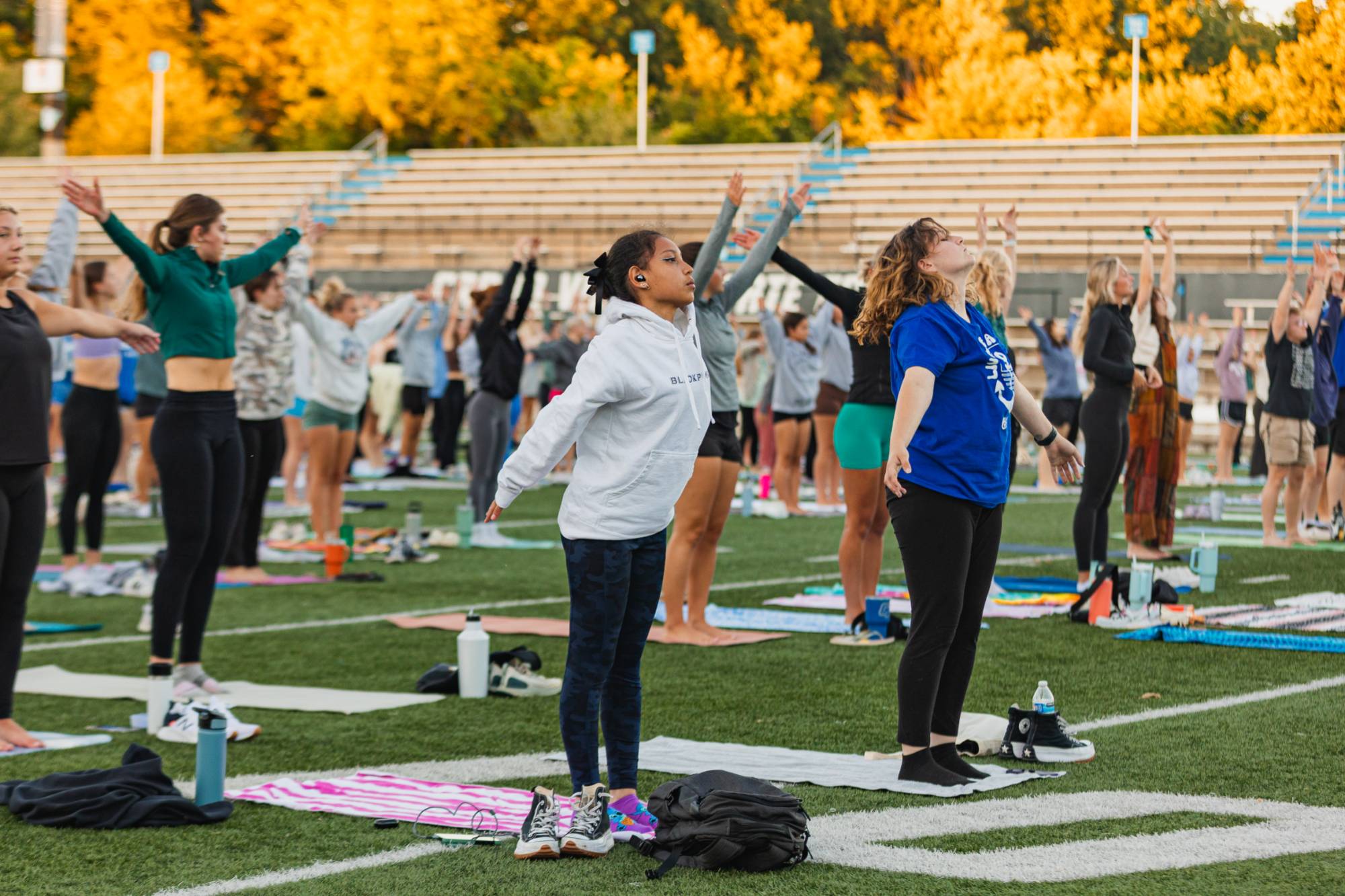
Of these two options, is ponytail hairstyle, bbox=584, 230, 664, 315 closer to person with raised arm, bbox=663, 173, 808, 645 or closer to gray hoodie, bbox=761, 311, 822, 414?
person with raised arm, bbox=663, 173, 808, 645

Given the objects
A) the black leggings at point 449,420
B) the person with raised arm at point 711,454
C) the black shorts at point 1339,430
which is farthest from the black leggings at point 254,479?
the black leggings at point 449,420

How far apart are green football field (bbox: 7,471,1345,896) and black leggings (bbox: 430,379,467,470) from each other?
1167cm

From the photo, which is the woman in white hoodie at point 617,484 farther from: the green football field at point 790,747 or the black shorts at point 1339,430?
the black shorts at point 1339,430

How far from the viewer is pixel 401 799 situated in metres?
5.57

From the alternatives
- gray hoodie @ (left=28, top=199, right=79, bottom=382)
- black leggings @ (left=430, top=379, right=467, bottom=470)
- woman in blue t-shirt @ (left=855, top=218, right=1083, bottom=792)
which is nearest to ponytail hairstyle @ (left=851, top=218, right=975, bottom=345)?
woman in blue t-shirt @ (left=855, top=218, right=1083, bottom=792)

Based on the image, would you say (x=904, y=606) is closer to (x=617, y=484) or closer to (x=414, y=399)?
(x=617, y=484)

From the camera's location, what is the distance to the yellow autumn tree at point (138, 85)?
5475 centimetres

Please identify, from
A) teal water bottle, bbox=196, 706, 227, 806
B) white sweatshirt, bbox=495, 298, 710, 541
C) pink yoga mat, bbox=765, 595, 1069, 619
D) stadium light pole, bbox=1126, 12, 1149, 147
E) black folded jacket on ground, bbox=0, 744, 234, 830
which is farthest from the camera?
stadium light pole, bbox=1126, 12, 1149, 147

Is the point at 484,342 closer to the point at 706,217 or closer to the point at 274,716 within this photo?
the point at 274,716

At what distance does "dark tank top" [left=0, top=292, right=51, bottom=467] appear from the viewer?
255 inches

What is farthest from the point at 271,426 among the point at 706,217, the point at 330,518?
the point at 706,217

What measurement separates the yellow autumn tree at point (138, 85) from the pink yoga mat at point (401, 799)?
5149 cm

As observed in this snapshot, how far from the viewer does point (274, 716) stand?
7.20 meters

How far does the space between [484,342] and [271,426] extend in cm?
224
